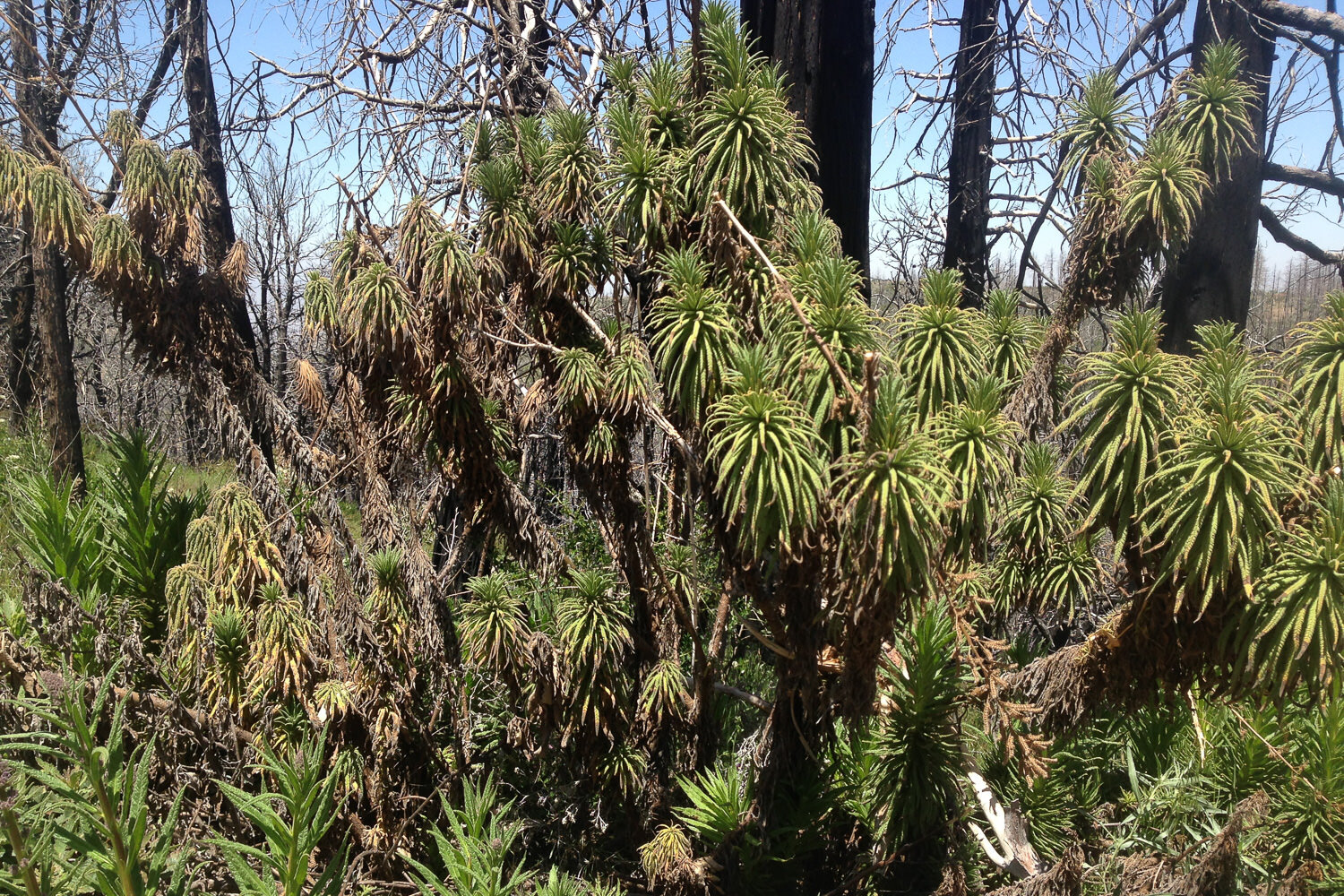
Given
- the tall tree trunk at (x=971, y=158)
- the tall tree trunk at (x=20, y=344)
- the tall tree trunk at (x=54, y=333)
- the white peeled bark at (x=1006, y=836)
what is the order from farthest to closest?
the tall tree trunk at (x=20, y=344)
the tall tree trunk at (x=54, y=333)
the tall tree trunk at (x=971, y=158)
the white peeled bark at (x=1006, y=836)

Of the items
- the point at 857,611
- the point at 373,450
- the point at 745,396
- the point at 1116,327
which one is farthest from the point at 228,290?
the point at 1116,327

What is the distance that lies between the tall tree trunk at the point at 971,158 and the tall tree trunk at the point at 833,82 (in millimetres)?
2144

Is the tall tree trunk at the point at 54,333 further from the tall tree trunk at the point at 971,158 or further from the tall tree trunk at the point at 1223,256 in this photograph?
the tall tree trunk at the point at 1223,256

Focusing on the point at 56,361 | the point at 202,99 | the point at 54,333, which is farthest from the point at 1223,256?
the point at 54,333

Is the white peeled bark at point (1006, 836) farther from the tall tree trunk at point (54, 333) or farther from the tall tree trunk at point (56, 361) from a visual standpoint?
the tall tree trunk at point (56, 361)

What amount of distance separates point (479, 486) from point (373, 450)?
0.44 metres

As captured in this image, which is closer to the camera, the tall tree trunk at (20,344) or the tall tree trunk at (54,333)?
the tall tree trunk at (54,333)

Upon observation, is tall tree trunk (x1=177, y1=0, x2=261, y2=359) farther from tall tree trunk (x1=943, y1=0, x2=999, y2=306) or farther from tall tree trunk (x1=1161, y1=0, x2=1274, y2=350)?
tall tree trunk (x1=1161, y1=0, x2=1274, y2=350)

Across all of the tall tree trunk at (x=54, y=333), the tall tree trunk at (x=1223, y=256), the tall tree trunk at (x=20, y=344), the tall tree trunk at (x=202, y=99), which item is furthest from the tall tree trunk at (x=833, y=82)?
the tall tree trunk at (x=20, y=344)

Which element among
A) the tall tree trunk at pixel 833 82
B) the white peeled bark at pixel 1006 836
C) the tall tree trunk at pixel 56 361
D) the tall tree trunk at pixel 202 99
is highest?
the tall tree trunk at pixel 202 99

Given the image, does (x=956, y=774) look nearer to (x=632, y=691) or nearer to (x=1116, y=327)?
(x=632, y=691)

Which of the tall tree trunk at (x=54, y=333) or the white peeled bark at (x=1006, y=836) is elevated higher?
the tall tree trunk at (x=54, y=333)

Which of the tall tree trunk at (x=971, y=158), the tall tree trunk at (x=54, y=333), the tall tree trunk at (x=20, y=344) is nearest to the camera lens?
the tall tree trunk at (x=971, y=158)

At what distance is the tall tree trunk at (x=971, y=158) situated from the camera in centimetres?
433
